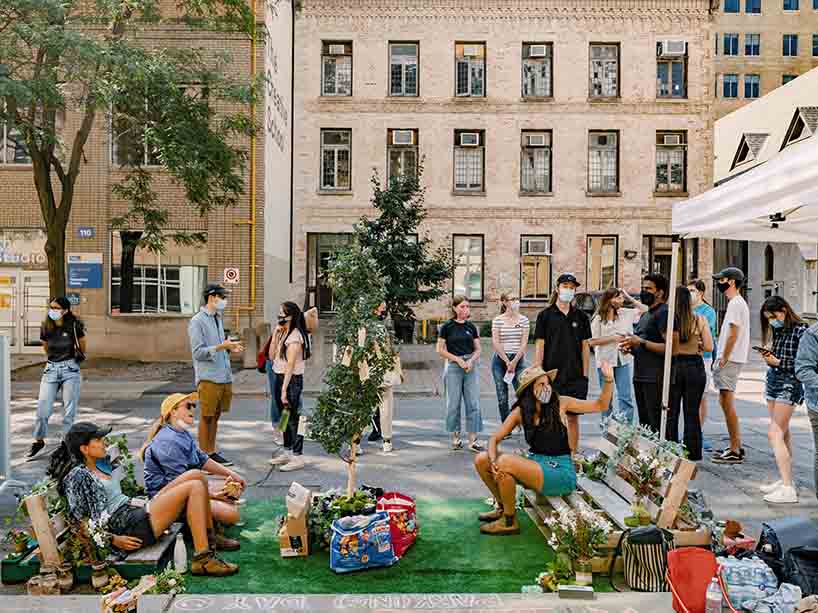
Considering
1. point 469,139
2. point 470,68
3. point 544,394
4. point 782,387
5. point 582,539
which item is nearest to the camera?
point 582,539

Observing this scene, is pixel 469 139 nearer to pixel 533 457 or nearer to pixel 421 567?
pixel 533 457

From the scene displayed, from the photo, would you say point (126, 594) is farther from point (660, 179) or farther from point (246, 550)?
point (660, 179)

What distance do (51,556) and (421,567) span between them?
2588mm

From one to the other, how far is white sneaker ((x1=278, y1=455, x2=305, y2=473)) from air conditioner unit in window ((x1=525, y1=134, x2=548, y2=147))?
21864 millimetres

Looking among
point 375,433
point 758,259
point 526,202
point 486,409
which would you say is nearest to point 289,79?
point 526,202

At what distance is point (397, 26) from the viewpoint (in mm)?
28703

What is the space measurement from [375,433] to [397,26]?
71.7 ft

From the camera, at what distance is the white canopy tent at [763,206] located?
5.12m

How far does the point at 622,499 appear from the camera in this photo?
249 inches

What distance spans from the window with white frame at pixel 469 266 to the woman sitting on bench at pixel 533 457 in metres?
22.5

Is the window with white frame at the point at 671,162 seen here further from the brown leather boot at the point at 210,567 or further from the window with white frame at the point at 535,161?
the brown leather boot at the point at 210,567

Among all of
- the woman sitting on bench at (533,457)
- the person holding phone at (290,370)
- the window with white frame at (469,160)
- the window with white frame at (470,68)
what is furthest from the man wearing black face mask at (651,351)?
the window with white frame at (470,68)

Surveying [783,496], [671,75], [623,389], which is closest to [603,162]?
[671,75]

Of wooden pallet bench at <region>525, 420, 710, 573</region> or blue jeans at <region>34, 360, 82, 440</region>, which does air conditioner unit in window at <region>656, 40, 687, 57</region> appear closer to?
wooden pallet bench at <region>525, 420, 710, 573</region>
